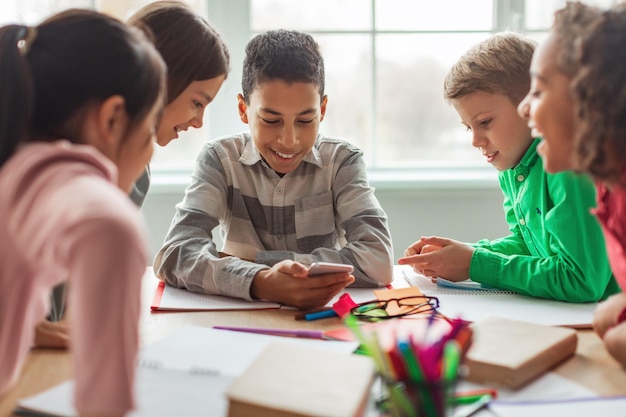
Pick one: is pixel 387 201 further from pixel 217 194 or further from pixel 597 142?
pixel 597 142

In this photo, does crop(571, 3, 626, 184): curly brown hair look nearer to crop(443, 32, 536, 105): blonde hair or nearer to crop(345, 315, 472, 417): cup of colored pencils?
crop(345, 315, 472, 417): cup of colored pencils

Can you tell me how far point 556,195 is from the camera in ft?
4.74

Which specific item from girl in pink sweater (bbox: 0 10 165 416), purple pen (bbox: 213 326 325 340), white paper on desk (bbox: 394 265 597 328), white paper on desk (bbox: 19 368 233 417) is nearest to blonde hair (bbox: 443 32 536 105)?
white paper on desk (bbox: 394 265 597 328)

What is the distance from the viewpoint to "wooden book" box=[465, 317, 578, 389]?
96 cm

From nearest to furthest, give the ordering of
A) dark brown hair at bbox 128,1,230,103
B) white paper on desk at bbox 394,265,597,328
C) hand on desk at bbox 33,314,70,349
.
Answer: hand on desk at bbox 33,314,70,349
white paper on desk at bbox 394,265,597,328
dark brown hair at bbox 128,1,230,103

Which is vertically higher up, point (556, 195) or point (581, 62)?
point (581, 62)

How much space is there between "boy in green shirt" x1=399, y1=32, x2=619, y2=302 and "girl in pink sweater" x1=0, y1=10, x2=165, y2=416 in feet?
2.39

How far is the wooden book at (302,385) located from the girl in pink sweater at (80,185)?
0.18m

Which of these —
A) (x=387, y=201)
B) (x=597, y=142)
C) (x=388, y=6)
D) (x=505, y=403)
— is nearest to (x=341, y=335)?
(x=505, y=403)

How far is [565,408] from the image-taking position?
A: 0.88 metres

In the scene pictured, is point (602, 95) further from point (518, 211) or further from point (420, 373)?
point (518, 211)

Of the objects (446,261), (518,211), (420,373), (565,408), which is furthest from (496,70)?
(420,373)

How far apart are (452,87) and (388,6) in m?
1.17

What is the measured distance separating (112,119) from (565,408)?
0.63 meters
